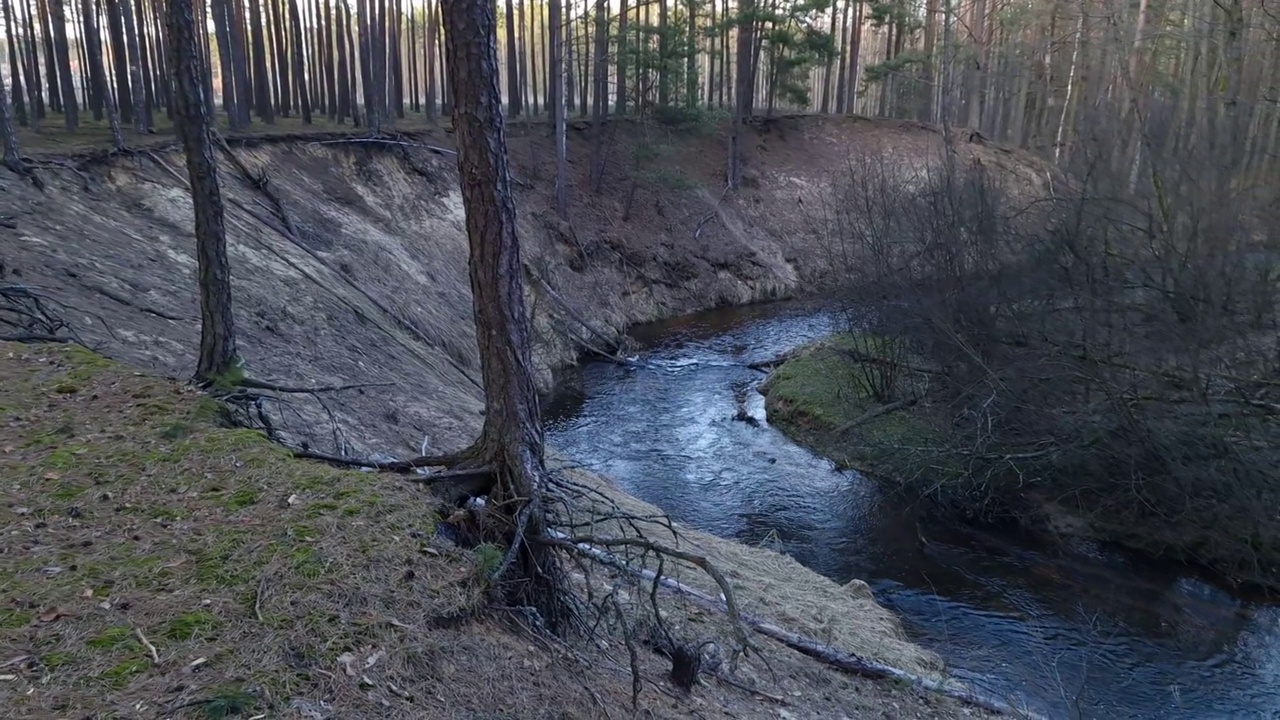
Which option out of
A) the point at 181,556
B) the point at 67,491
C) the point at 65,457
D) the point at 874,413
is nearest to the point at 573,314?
the point at 874,413

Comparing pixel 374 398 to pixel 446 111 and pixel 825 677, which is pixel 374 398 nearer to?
pixel 825 677

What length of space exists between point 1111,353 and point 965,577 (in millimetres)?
4175

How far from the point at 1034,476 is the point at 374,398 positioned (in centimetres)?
1075

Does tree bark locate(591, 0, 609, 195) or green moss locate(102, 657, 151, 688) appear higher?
tree bark locate(591, 0, 609, 195)

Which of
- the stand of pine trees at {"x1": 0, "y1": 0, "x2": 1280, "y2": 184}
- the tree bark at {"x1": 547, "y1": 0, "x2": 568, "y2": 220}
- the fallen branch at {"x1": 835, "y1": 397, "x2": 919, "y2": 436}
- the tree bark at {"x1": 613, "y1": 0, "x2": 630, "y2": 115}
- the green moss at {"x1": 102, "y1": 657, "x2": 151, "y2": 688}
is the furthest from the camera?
the tree bark at {"x1": 613, "y1": 0, "x2": 630, "y2": 115}

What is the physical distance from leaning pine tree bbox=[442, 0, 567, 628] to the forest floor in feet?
1.32

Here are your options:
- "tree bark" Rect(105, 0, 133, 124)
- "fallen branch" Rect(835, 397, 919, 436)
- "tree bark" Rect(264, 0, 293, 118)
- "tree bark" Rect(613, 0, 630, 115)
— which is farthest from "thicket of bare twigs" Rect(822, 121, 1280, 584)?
"tree bark" Rect(264, 0, 293, 118)

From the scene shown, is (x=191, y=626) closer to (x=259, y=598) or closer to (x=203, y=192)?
(x=259, y=598)

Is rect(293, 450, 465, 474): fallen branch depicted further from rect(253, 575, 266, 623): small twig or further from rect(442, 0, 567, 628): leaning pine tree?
rect(253, 575, 266, 623): small twig

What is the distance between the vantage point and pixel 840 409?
61.4ft

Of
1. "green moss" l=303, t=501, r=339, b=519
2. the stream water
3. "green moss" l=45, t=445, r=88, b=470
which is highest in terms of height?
"green moss" l=45, t=445, r=88, b=470

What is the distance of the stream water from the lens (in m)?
9.71

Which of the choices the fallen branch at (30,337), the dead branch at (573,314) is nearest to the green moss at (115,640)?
the fallen branch at (30,337)

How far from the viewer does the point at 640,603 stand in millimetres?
6695
